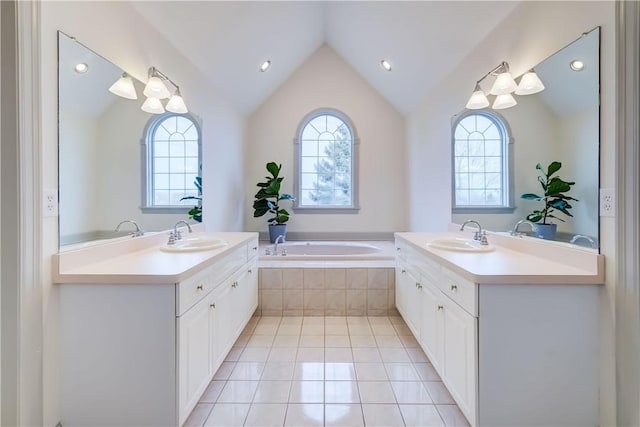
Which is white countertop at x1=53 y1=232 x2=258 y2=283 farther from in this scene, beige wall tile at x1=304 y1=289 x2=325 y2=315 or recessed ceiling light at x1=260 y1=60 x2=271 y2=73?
recessed ceiling light at x1=260 y1=60 x2=271 y2=73

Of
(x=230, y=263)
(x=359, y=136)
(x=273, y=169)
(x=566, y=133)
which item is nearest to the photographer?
(x=566, y=133)

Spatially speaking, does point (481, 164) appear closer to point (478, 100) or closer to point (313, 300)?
point (478, 100)

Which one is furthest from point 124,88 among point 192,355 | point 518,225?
point 518,225

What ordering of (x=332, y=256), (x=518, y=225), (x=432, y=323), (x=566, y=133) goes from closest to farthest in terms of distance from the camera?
(x=566, y=133), (x=432, y=323), (x=518, y=225), (x=332, y=256)

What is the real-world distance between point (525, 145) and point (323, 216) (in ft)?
9.95

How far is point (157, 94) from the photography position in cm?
224

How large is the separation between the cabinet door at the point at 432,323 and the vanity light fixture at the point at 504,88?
1274 mm

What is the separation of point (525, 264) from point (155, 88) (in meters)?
2.42

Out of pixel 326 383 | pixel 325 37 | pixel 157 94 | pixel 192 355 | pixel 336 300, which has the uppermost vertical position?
pixel 325 37

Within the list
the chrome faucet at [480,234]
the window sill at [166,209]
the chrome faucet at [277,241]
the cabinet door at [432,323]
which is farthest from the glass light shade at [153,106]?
the chrome faucet at [480,234]

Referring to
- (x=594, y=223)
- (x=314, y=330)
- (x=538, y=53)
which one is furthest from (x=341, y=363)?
(x=538, y=53)

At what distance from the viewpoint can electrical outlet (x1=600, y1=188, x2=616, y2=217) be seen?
1.37 m

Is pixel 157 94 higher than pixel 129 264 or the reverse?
higher

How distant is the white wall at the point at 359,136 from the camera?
4770 mm
